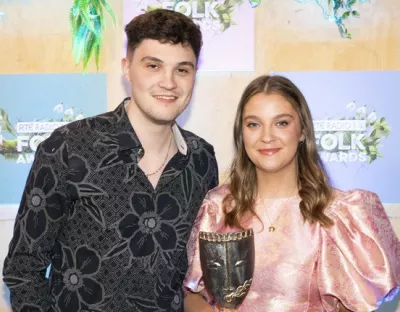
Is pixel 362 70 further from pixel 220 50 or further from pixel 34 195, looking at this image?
pixel 34 195

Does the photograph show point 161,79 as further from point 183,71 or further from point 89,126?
point 89,126

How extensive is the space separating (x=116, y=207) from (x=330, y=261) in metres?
0.65

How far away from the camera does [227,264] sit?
1758mm

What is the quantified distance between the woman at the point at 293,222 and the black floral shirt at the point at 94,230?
0.16 metres

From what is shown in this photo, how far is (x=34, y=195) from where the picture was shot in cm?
182

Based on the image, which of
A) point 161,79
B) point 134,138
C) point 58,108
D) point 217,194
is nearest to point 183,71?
point 161,79

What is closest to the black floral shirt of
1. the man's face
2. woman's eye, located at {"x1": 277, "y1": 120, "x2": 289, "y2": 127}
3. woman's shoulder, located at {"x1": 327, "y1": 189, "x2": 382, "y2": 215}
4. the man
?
the man

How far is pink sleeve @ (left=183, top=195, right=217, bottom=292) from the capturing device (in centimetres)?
204

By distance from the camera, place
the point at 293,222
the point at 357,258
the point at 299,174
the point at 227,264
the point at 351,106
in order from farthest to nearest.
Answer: the point at 351,106
the point at 299,174
the point at 293,222
the point at 357,258
the point at 227,264

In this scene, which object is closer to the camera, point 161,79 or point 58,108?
point 161,79

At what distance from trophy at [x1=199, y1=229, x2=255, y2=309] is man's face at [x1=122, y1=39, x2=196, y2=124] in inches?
15.8

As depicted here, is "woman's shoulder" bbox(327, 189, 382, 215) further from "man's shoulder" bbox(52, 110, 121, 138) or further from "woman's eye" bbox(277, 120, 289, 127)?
"man's shoulder" bbox(52, 110, 121, 138)

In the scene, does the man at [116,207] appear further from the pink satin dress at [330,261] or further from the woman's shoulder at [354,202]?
the woman's shoulder at [354,202]

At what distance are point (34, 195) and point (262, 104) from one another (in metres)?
0.74
